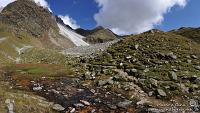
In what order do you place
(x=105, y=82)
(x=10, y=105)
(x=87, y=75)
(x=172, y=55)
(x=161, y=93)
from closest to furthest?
(x=10, y=105) → (x=161, y=93) → (x=105, y=82) → (x=87, y=75) → (x=172, y=55)

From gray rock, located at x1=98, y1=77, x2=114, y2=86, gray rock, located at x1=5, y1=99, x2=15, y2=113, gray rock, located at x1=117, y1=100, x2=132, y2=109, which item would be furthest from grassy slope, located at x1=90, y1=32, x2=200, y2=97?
gray rock, located at x1=5, y1=99, x2=15, y2=113

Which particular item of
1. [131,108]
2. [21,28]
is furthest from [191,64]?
[21,28]

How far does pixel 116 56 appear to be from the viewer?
57.6 meters

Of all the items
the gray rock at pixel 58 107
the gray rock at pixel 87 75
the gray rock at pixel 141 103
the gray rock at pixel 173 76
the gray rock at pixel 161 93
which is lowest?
the gray rock at pixel 141 103

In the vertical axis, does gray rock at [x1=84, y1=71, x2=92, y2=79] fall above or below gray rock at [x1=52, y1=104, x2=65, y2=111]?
above

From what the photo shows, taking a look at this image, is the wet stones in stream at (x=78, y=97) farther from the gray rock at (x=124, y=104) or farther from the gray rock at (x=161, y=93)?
the gray rock at (x=161, y=93)

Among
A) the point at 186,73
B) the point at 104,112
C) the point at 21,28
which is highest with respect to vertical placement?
the point at 21,28

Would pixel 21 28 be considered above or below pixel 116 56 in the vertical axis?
above

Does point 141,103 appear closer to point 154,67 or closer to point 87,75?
point 87,75

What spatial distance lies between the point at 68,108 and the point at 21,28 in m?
163

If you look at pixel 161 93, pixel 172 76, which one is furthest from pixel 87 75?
pixel 161 93

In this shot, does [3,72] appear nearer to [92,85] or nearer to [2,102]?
[92,85]

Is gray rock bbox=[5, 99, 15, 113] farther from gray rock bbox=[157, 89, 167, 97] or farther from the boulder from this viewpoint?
the boulder

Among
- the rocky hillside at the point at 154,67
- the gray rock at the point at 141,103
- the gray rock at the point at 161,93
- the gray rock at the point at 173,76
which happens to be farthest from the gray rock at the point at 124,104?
the gray rock at the point at 173,76
